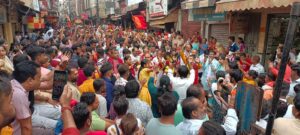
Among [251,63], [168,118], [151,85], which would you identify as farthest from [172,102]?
[251,63]

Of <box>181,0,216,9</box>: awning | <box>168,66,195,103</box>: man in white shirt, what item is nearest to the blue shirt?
<box>168,66,195,103</box>: man in white shirt

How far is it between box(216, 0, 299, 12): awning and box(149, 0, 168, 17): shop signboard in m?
6.80

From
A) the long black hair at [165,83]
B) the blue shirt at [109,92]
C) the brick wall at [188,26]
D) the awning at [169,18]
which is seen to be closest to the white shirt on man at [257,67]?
the long black hair at [165,83]

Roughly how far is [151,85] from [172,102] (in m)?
1.61

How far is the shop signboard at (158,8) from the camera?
49.1ft

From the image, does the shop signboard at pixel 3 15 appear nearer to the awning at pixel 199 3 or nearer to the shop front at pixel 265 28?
the awning at pixel 199 3

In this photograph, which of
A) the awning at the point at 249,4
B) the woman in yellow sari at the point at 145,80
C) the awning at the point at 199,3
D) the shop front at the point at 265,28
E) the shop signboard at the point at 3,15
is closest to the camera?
the woman in yellow sari at the point at 145,80

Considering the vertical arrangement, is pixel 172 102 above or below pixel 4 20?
below

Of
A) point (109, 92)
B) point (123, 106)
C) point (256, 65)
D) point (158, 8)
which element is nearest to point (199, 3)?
point (256, 65)

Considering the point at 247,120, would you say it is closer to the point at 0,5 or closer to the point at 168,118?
the point at 168,118

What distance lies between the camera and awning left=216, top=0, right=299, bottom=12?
19.2ft

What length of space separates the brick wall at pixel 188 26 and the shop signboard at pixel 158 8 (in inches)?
61.1

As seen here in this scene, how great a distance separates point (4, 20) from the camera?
1371 centimetres

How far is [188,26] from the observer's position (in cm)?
1639
